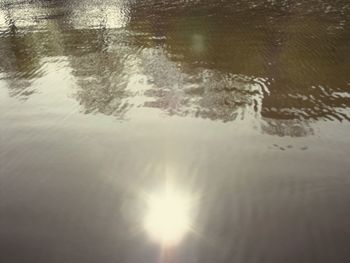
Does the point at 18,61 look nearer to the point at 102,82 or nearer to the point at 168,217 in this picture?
the point at 102,82

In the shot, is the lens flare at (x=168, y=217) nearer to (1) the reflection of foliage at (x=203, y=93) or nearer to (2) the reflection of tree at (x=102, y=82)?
(1) the reflection of foliage at (x=203, y=93)

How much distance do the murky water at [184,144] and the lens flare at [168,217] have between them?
8 cm

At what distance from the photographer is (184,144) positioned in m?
5.61

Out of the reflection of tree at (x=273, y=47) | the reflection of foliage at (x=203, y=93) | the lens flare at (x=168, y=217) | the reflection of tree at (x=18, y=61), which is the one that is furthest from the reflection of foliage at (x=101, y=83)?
the lens flare at (x=168, y=217)

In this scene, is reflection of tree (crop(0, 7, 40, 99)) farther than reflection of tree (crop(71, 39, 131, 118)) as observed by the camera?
Yes

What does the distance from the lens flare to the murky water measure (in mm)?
82

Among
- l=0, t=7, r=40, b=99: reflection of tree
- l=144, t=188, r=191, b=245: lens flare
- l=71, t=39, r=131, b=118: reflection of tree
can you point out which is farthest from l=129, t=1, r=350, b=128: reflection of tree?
l=0, t=7, r=40, b=99: reflection of tree

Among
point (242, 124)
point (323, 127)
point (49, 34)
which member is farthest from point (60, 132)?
point (49, 34)

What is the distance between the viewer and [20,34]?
1213 centimetres

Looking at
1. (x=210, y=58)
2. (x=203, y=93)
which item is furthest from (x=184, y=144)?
(x=210, y=58)

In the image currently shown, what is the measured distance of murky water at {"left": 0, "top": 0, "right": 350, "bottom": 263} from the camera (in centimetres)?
405

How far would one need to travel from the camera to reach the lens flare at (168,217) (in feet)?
13.4

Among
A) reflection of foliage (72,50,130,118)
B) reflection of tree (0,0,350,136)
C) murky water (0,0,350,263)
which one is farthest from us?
reflection of foliage (72,50,130,118)

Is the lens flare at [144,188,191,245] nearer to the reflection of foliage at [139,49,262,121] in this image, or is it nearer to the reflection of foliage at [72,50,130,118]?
the reflection of foliage at [139,49,262,121]
